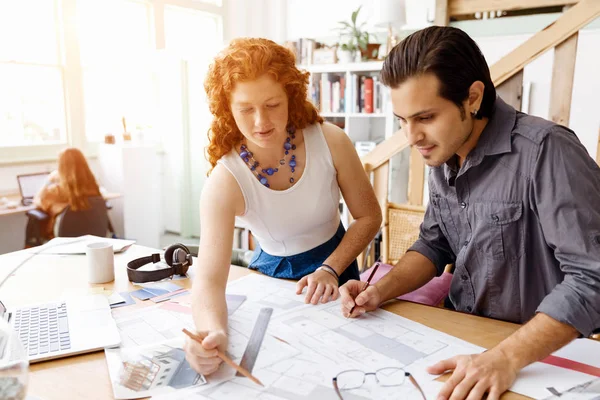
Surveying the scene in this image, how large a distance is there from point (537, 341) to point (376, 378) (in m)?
0.30

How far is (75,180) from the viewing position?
11.1 ft

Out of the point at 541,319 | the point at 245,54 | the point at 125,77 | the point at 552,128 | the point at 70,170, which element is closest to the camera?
the point at 541,319

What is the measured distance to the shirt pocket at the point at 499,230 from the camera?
110 cm

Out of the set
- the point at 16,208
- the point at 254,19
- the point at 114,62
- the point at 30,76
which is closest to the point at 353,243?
the point at 16,208

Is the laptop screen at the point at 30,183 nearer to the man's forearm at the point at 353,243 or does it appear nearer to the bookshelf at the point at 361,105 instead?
the bookshelf at the point at 361,105

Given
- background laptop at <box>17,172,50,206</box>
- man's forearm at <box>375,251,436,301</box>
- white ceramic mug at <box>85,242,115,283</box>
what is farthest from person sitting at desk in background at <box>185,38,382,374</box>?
background laptop at <box>17,172,50,206</box>

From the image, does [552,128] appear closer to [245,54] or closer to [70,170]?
[245,54]

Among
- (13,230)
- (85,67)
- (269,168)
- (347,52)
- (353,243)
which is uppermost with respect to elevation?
(347,52)

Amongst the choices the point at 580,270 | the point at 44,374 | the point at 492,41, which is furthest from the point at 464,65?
the point at 492,41

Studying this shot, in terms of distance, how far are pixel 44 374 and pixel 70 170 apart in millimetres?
2790

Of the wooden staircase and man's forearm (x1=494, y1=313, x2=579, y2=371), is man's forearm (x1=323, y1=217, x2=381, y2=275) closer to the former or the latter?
man's forearm (x1=494, y1=313, x2=579, y2=371)

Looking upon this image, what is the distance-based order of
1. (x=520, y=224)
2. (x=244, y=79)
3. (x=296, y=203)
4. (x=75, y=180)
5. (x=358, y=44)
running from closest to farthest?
(x=520, y=224)
(x=244, y=79)
(x=296, y=203)
(x=75, y=180)
(x=358, y=44)

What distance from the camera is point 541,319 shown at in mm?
896

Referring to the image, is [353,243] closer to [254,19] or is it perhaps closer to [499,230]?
[499,230]
